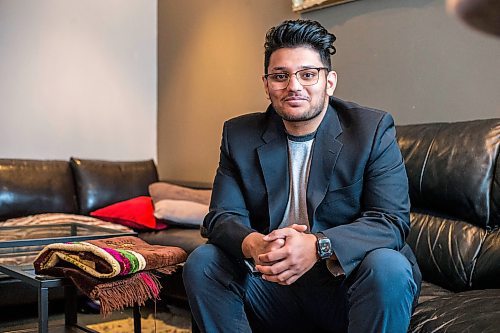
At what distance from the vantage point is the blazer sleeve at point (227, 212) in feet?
5.99

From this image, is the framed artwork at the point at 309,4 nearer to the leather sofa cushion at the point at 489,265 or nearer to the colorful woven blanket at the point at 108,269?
the leather sofa cushion at the point at 489,265

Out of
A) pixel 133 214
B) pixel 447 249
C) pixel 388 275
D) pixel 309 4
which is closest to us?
pixel 388 275

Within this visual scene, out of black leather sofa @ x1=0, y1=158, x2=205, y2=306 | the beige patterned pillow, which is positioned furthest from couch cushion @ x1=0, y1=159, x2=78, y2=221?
the beige patterned pillow

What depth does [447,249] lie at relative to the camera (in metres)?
2.10

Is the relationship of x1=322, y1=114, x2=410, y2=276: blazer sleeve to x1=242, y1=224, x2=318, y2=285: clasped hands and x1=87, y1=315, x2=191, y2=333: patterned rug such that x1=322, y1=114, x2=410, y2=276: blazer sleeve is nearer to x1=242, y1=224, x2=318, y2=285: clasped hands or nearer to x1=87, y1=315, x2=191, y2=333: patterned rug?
x1=242, y1=224, x2=318, y2=285: clasped hands

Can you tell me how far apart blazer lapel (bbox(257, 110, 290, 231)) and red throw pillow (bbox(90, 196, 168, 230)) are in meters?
1.53

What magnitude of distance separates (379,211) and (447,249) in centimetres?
44

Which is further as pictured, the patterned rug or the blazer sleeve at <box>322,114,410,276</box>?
the patterned rug

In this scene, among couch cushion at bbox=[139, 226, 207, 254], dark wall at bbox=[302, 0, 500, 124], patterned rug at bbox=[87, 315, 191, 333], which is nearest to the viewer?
dark wall at bbox=[302, 0, 500, 124]

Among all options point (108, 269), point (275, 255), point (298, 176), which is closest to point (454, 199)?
point (298, 176)

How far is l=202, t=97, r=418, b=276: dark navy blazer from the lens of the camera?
178cm

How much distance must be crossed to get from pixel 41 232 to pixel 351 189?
1.53m

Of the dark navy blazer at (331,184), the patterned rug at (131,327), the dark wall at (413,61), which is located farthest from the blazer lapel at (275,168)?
the patterned rug at (131,327)

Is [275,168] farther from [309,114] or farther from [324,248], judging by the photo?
[324,248]
